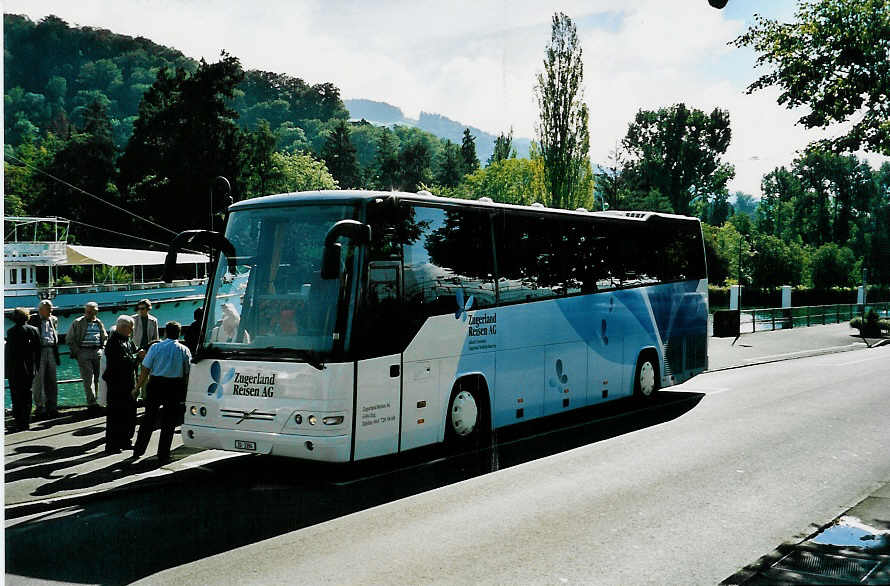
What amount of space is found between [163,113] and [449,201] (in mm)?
60281

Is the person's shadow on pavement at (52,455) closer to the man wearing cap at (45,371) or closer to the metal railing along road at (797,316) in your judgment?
the man wearing cap at (45,371)

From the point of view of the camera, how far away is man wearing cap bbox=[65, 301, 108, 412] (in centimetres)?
1466

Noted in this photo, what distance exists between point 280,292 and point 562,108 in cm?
4763

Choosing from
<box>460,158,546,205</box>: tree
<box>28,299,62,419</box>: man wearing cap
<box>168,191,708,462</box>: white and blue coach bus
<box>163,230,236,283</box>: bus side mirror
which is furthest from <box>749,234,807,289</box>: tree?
<box>163,230,236,283</box>: bus side mirror

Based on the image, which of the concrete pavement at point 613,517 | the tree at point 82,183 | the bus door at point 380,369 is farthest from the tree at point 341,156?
the bus door at point 380,369

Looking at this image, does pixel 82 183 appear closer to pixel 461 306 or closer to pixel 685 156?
pixel 685 156

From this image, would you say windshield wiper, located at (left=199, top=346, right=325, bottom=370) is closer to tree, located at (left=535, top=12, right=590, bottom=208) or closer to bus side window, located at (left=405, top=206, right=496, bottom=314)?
bus side window, located at (left=405, top=206, right=496, bottom=314)

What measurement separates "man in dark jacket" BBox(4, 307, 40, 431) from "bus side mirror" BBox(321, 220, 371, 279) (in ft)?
20.4

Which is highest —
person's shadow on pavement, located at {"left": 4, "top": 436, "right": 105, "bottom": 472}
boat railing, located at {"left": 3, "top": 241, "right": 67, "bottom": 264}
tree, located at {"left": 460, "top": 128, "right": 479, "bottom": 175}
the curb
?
tree, located at {"left": 460, "top": 128, "right": 479, "bottom": 175}

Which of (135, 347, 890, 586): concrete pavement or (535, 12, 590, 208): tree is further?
(535, 12, 590, 208): tree

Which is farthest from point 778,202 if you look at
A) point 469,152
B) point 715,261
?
point 469,152

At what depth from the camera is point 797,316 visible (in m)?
44.7

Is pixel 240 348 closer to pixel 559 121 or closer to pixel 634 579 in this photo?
pixel 634 579

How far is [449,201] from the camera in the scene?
41.5 feet
